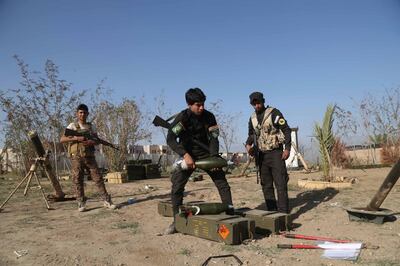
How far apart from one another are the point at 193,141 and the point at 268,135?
1.26 m

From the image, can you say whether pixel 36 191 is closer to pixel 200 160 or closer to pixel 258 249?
pixel 200 160

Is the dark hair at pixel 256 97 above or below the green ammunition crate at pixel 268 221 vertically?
above

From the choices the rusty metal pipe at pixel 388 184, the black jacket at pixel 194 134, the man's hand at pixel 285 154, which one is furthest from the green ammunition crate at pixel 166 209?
the rusty metal pipe at pixel 388 184

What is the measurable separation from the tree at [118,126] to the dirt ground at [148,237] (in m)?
9.88

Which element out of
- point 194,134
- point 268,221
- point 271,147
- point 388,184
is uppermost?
point 194,134

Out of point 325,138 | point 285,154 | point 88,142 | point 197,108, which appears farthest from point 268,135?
point 325,138

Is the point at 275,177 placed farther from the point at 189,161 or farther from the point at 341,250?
the point at 341,250

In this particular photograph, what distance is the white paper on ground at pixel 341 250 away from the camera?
12.7ft

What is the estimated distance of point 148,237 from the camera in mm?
5020

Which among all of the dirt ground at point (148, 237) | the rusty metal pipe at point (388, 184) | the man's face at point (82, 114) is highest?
the man's face at point (82, 114)

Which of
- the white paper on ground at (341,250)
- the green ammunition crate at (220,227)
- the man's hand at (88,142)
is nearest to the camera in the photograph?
the white paper on ground at (341,250)

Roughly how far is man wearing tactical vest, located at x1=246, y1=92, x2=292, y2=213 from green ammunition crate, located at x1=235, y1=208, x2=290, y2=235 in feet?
2.12

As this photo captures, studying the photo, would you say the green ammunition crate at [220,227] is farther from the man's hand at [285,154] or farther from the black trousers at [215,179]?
the man's hand at [285,154]

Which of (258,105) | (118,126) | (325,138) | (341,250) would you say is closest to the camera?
(341,250)
